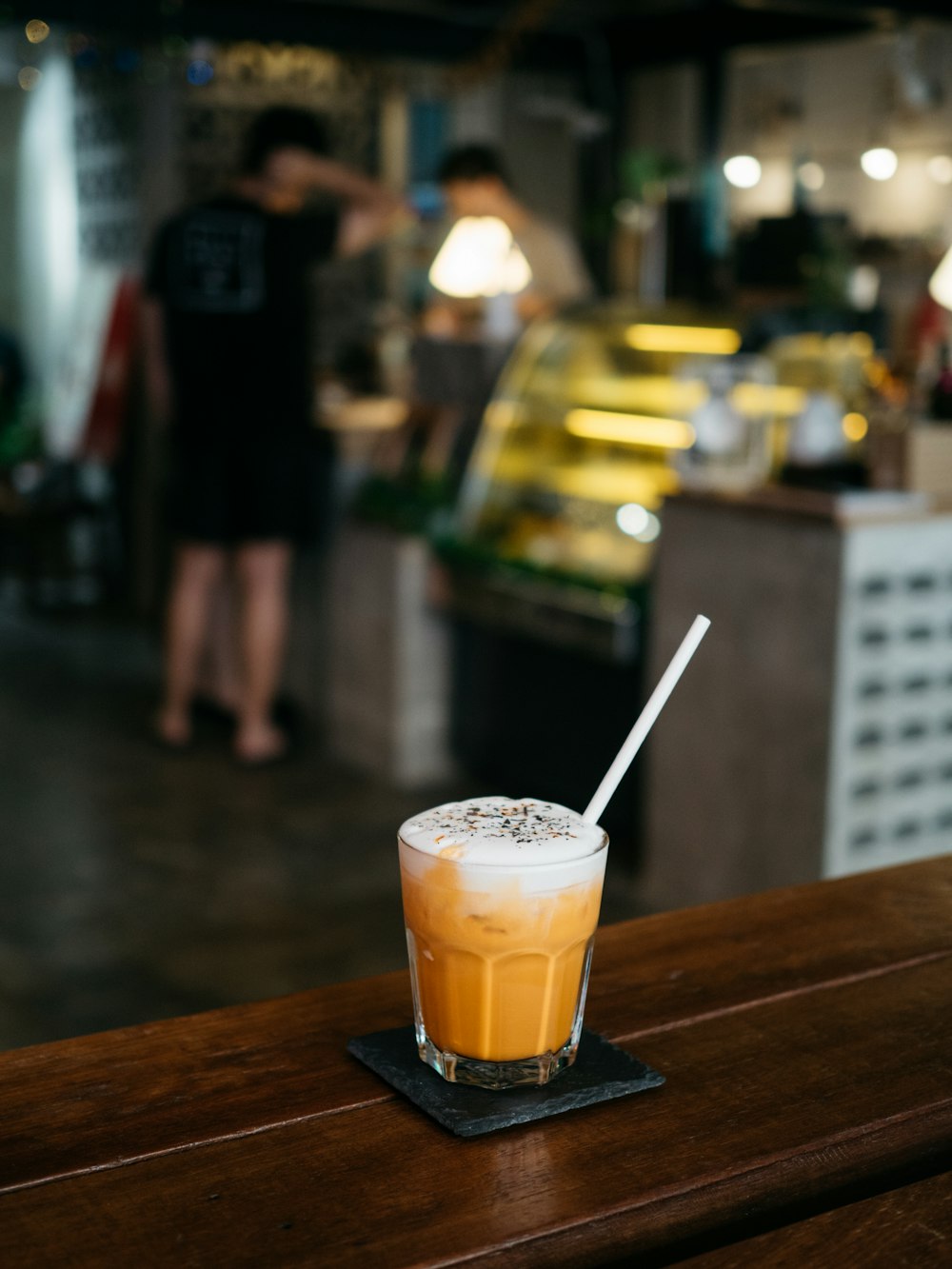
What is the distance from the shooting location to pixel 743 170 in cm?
816

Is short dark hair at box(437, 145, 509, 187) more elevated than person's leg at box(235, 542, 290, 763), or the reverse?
short dark hair at box(437, 145, 509, 187)

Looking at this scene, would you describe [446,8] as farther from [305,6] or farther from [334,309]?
[334,309]

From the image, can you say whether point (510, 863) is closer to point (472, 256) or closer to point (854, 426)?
point (854, 426)

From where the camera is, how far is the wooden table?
840 millimetres

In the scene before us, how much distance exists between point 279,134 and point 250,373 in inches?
30.6

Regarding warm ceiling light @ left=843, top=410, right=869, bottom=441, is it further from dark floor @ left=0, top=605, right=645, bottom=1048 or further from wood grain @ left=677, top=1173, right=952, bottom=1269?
wood grain @ left=677, top=1173, right=952, bottom=1269

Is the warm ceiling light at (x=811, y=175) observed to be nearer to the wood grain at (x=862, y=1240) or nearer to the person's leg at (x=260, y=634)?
the person's leg at (x=260, y=634)

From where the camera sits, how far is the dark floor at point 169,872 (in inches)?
126

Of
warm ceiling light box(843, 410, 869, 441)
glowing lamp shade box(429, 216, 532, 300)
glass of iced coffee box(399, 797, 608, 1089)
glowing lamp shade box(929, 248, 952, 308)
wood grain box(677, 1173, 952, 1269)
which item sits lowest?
wood grain box(677, 1173, 952, 1269)

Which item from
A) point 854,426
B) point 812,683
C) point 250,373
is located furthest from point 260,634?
point 812,683

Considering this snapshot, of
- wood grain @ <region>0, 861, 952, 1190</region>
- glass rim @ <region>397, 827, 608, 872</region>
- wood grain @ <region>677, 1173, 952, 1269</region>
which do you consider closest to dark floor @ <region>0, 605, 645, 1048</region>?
wood grain @ <region>0, 861, 952, 1190</region>

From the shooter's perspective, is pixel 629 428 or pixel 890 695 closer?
pixel 890 695

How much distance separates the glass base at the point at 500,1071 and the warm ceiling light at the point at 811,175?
766 centimetres

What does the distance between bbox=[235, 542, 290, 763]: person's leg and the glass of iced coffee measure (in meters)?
3.99
